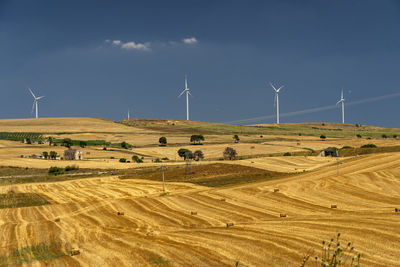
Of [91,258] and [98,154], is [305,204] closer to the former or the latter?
[91,258]

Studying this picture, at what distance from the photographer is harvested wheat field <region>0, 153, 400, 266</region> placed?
22.8m

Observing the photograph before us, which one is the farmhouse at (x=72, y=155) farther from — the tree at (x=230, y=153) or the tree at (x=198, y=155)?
the tree at (x=230, y=153)

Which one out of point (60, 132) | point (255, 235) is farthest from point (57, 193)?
point (60, 132)

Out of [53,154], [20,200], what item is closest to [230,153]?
[53,154]

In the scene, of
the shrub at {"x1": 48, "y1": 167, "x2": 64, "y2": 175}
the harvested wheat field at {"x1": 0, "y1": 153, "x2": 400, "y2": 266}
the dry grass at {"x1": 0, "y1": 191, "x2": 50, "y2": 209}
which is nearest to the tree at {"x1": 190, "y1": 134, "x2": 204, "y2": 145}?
the shrub at {"x1": 48, "y1": 167, "x2": 64, "y2": 175}

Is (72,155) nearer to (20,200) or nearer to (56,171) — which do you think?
(56,171)

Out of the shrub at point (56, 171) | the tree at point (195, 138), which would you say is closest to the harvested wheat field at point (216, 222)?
the shrub at point (56, 171)

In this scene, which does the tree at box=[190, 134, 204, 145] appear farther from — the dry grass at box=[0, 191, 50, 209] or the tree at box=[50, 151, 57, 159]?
the dry grass at box=[0, 191, 50, 209]

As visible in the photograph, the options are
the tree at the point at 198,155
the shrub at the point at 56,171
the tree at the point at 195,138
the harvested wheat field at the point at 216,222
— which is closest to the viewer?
the harvested wheat field at the point at 216,222

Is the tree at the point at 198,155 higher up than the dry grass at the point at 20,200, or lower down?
higher up

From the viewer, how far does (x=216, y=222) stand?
1324 inches

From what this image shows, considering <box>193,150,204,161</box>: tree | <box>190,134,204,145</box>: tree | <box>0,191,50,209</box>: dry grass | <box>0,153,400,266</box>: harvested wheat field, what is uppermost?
<box>190,134,204,145</box>: tree

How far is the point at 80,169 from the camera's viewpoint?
91438 millimetres

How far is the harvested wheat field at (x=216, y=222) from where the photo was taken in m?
22.8
